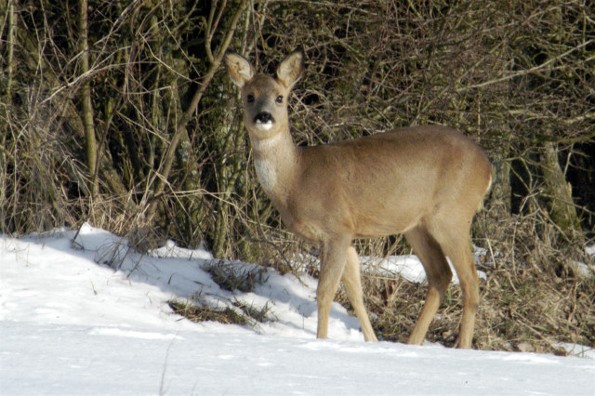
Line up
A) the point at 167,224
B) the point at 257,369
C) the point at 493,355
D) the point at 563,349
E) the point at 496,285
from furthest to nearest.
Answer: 1. the point at 167,224
2. the point at 496,285
3. the point at 563,349
4. the point at 493,355
5. the point at 257,369

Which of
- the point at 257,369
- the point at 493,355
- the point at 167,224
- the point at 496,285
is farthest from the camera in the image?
the point at 167,224

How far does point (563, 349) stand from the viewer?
7.52m

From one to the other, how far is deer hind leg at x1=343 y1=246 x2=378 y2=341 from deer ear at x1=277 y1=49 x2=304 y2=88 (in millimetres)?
1184

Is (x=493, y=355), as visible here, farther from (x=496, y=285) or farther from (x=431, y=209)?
(x=496, y=285)

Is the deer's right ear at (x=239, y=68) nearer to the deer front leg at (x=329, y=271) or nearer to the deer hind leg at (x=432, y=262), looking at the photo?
the deer front leg at (x=329, y=271)

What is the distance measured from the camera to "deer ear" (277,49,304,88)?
701 cm

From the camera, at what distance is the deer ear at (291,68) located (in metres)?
7.01

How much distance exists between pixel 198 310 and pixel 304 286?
1.19 m

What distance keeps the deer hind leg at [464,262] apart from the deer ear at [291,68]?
1376 millimetres

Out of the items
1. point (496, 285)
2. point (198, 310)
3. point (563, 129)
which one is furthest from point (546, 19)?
point (198, 310)

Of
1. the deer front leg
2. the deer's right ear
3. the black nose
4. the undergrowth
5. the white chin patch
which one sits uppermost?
the deer's right ear

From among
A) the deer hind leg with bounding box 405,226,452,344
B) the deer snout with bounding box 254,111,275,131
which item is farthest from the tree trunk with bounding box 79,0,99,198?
the deer hind leg with bounding box 405,226,452,344

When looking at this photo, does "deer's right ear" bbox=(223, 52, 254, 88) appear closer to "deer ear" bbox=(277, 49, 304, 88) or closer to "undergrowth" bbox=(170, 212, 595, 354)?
"deer ear" bbox=(277, 49, 304, 88)

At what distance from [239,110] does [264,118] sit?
5.91 ft
